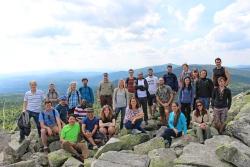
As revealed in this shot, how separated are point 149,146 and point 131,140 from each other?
1628 mm

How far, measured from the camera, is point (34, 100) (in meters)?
21.5

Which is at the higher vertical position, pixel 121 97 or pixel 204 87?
pixel 204 87

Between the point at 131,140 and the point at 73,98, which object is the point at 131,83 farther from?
the point at 131,140

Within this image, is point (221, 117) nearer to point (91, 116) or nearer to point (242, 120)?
point (242, 120)

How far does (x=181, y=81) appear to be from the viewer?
69.7 ft

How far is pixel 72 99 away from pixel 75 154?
3846mm

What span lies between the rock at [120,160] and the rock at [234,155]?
354 cm

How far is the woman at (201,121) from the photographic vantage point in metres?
19.2

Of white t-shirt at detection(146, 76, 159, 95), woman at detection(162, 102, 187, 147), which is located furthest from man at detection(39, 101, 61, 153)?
woman at detection(162, 102, 187, 147)

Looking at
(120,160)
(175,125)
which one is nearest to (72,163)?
(120,160)

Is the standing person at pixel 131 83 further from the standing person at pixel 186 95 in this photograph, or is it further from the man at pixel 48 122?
the man at pixel 48 122

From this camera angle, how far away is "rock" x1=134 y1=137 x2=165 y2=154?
743 inches

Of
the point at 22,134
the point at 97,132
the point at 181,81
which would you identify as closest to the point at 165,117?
the point at 181,81

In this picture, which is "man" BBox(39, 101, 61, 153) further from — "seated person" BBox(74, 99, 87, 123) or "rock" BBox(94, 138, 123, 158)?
"rock" BBox(94, 138, 123, 158)
